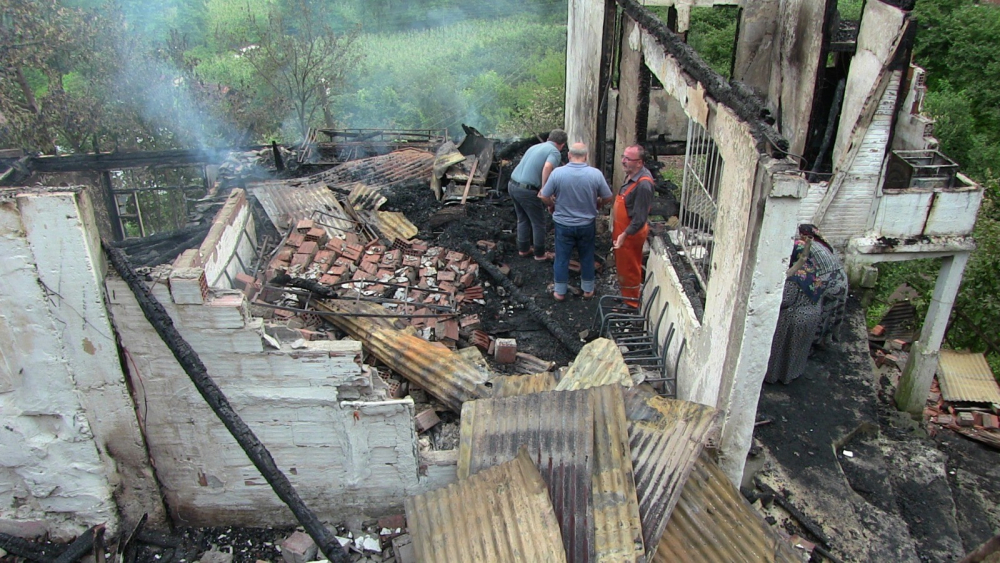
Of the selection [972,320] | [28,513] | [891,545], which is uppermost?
[28,513]

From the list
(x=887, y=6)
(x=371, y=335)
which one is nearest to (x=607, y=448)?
(x=371, y=335)

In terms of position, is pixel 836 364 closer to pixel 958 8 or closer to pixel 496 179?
pixel 496 179

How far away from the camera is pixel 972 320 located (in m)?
10.6

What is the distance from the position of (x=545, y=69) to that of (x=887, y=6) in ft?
75.8

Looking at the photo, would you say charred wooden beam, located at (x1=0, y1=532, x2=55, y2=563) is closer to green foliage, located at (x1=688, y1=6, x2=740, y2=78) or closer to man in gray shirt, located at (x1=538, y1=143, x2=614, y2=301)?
man in gray shirt, located at (x1=538, y1=143, x2=614, y2=301)

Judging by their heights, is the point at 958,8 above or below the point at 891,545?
above

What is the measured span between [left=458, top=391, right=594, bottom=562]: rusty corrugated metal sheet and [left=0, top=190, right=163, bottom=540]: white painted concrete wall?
2.42m

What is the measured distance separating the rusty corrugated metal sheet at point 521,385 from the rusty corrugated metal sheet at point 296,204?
340cm

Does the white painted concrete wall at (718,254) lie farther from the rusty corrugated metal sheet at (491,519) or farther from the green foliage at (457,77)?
the green foliage at (457,77)

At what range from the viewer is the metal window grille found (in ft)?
19.2

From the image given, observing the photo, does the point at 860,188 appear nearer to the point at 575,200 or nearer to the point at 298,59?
the point at 575,200

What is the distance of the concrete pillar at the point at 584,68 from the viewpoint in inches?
373

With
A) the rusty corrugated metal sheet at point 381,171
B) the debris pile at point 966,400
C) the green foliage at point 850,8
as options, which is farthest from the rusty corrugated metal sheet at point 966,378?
the green foliage at point 850,8

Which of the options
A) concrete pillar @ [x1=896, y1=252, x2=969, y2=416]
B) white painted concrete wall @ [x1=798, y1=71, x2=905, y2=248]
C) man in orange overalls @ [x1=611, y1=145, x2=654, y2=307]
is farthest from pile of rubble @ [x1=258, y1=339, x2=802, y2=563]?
concrete pillar @ [x1=896, y1=252, x2=969, y2=416]
